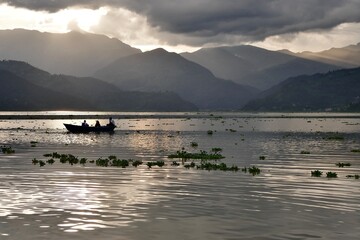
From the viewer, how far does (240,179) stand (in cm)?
4119

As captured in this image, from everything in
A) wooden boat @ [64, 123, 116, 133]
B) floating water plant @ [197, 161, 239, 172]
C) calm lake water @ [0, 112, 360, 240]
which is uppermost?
wooden boat @ [64, 123, 116, 133]

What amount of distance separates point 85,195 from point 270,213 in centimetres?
1169

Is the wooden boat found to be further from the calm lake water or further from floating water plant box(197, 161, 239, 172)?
floating water plant box(197, 161, 239, 172)

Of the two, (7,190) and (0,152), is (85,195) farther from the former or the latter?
(0,152)

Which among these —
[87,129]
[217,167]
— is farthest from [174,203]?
[87,129]

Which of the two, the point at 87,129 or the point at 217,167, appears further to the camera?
the point at 87,129

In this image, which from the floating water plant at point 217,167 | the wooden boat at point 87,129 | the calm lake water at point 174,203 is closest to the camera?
the calm lake water at point 174,203

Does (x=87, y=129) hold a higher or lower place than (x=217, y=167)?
higher

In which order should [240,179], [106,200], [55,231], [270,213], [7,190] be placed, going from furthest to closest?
[240,179], [7,190], [106,200], [270,213], [55,231]

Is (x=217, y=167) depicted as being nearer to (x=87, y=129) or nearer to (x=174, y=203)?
(x=174, y=203)

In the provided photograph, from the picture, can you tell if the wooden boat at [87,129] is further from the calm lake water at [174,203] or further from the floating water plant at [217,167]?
the floating water plant at [217,167]

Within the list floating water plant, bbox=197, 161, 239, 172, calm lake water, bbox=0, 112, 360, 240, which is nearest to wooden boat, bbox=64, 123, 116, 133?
calm lake water, bbox=0, 112, 360, 240

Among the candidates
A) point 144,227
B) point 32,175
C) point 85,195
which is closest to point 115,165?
point 32,175

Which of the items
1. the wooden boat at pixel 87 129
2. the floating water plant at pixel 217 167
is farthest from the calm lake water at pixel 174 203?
the wooden boat at pixel 87 129
